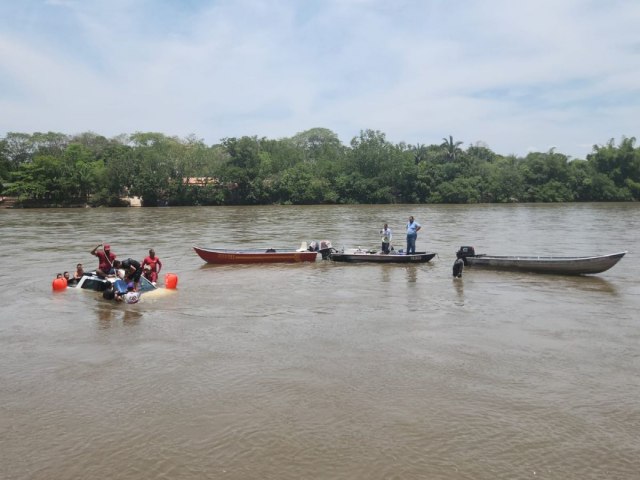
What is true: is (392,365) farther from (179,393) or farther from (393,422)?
(179,393)

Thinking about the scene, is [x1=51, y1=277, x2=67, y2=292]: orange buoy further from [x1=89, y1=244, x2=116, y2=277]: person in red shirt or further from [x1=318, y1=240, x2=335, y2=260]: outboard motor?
[x1=318, y1=240, x2=335, y2=260]: outboard motor

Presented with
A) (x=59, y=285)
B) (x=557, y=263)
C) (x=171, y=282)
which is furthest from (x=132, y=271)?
(x=557, y=263)

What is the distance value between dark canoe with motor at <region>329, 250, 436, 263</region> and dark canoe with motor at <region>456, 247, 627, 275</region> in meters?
1.65

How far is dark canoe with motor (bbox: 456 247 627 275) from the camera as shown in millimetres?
17703

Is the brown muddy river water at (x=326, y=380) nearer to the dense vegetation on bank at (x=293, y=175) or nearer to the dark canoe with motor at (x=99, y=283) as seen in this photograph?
the dark canoe with motor at (x=99, y=283)

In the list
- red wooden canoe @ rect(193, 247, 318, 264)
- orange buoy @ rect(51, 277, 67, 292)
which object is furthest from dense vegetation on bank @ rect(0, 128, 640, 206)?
orange buoy @ rect(51, 277, 67, 292)

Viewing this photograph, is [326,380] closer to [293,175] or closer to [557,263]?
[557,263]

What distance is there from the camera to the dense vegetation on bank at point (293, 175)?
73562 mm

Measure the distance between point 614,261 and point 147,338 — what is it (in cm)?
1460

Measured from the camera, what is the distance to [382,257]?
819 inches

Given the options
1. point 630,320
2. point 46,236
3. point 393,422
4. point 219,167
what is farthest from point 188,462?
point 219,167

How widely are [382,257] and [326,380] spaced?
40.7ft

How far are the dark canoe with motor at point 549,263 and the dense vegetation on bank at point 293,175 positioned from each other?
60.7m

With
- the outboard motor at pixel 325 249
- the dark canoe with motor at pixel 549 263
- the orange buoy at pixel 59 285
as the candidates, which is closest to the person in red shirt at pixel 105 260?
the orange buoy at pixel 59 285
